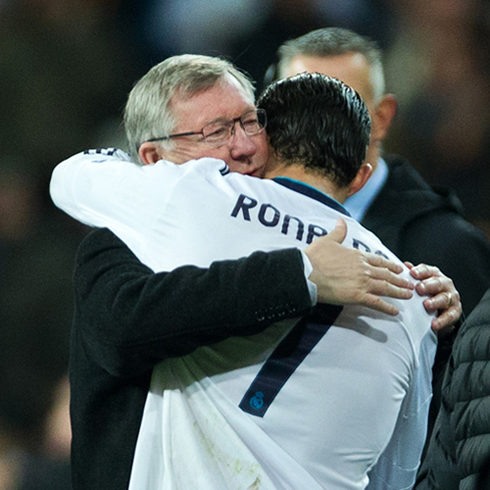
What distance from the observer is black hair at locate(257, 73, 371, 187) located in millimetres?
1363

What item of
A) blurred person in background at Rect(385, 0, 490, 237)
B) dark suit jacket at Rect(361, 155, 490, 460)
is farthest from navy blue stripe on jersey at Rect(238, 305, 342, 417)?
blurred person in background at Rect(385, 0, 490, 237)

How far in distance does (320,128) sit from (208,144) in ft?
0.74

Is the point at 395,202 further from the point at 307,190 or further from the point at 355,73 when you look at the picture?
the point at 307,190

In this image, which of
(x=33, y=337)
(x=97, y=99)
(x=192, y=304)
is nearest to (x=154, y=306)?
(x=192, y=304)

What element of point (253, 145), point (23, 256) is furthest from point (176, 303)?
point (23, 256)

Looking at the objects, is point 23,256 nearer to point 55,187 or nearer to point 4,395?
point 4,395

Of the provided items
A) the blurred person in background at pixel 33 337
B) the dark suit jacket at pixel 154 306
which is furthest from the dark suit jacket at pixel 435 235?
the blurred person in background at pixel 33 337

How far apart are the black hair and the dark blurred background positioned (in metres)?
1.87

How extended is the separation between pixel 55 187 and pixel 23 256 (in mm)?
1776

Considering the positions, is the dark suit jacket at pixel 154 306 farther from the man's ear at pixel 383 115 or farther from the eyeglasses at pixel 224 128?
the man's ear at pixel 383 115

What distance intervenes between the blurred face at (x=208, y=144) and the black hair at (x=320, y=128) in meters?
0.07

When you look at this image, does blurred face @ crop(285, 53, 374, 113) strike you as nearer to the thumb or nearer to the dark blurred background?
the dark blurred background

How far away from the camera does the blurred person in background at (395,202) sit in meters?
2.08

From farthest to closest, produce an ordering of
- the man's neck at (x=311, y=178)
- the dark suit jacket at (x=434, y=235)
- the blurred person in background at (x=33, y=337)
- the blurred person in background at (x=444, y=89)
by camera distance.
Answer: the blurred person in background at (x=444, y=89) → the blurred person in background at (x=33, y=337) → the dark suit jacket at (x=434, y=235) → the man's neck at (x=311, y=178)
